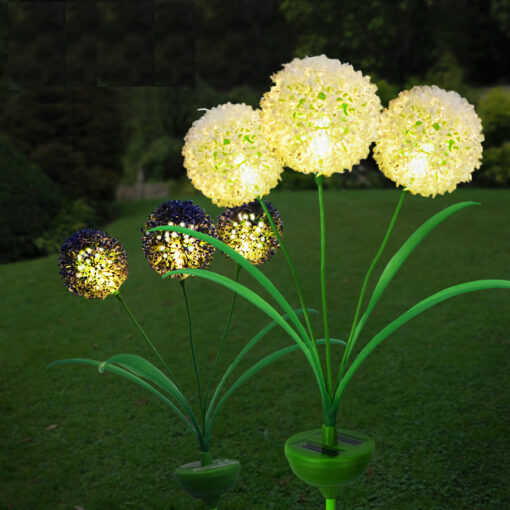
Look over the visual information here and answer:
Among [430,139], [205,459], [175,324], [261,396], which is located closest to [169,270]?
[205,459]

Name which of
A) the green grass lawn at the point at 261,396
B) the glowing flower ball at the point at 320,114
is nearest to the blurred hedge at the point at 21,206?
the green grass lawn at the point at 261,396

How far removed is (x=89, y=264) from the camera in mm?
1558

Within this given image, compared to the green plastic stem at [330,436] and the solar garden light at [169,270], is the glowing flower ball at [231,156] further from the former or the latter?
the green plastic stem at [330,436]

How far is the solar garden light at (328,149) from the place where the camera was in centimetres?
134

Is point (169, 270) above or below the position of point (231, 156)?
below

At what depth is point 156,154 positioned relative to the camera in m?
13.3

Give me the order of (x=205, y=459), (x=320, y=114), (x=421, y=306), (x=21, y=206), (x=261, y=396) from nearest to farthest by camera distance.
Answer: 1. (x=320, y=114)
2. (x=421, y=306)
3. (x=205, y=459)
4. (x=261, y=396)
5. (x=21, y=206)

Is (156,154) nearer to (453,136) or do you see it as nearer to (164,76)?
(164,76)

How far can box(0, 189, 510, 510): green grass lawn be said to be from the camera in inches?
122

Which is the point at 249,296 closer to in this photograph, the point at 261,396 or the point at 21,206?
the point at 261,396

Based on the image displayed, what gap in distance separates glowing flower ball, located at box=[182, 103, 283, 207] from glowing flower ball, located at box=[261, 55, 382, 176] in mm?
91

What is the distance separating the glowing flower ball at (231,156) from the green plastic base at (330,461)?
0.60m

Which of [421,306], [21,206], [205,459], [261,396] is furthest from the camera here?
[21,206]

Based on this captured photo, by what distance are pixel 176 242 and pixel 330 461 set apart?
0.63 m
